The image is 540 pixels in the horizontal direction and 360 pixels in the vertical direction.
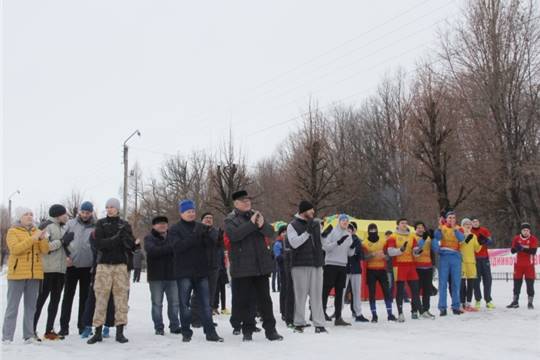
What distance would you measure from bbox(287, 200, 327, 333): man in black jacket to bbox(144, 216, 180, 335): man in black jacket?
6.85ft

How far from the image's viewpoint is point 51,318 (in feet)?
31.1

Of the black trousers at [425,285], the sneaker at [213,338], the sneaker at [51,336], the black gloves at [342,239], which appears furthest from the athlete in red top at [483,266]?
the sneaker at [51,336]

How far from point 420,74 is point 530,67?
6.10 meters

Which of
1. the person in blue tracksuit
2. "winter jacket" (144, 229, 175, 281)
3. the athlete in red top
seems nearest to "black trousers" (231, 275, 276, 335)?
"winter jacket" (144, 229, 175, 281)

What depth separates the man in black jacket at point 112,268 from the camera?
8969 millimetres

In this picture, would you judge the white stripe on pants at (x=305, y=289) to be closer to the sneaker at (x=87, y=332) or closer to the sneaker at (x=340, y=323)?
the sneaker at (x=340, y=323)

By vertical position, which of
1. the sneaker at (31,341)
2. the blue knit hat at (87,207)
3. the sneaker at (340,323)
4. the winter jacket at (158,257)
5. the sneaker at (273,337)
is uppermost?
the blue knit hat at (87,207)

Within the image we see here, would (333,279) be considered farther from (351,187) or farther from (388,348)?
(351,187)

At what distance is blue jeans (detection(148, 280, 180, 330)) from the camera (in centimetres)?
1010

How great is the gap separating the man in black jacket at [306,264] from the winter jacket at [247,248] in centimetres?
98

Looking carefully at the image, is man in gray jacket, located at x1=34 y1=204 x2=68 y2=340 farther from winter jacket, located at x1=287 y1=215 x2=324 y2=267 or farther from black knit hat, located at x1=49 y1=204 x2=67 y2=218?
winter jacket, located at x1=287 y1=215 x2=324 y2=267

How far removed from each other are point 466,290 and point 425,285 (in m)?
1.63

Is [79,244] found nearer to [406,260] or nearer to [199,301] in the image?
[199,301]

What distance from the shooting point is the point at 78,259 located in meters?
9.84
